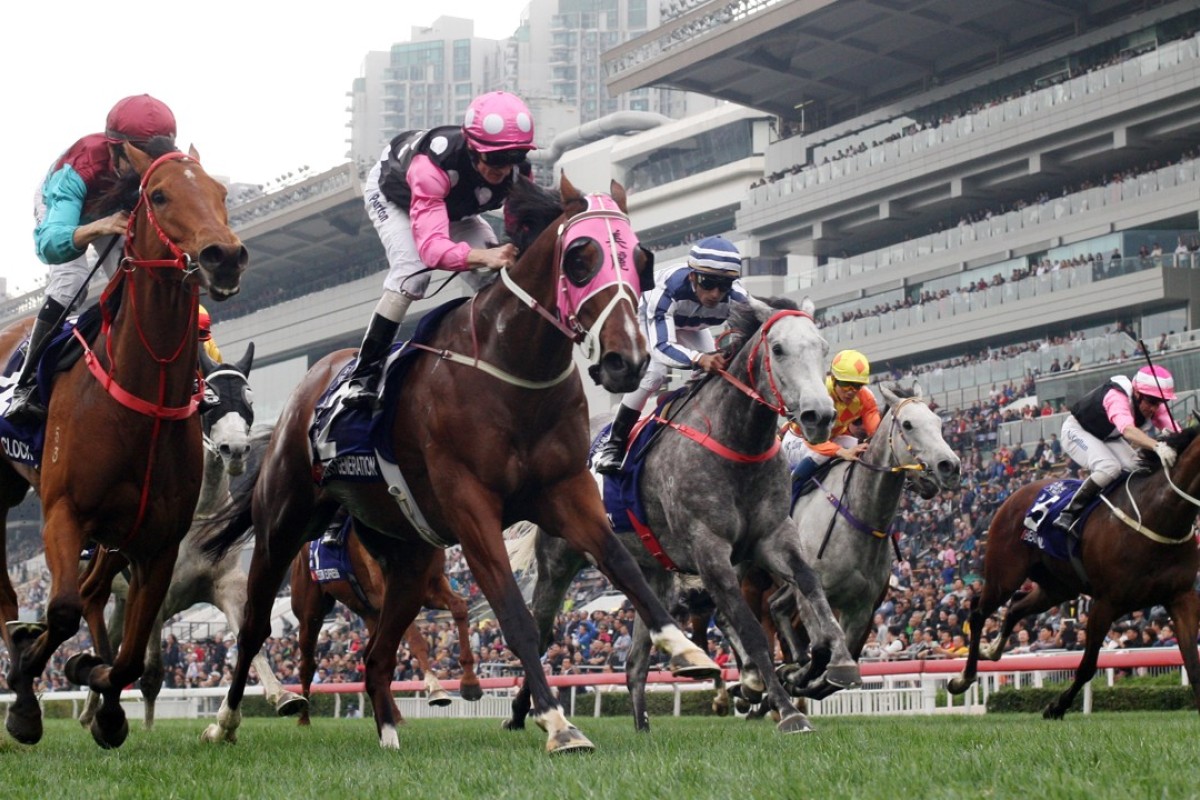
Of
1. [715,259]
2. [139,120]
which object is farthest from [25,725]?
[715,259]

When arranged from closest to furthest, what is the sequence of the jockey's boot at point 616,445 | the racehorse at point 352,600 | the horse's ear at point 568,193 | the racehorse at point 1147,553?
the horse's ear at point 568,193
the jockey's boot at point 616,445
the racehorse at point 1147,553
the racehorse at point 352,600

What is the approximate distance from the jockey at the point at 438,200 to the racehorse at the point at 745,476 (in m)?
1.69

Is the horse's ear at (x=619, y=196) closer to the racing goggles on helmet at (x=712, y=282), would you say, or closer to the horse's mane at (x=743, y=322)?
the horse's mane at (x=743, y=322)

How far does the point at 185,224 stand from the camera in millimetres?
6023

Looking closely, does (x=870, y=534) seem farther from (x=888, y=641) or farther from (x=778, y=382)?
(x=888, y=641)

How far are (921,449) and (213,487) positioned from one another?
15.1 feet

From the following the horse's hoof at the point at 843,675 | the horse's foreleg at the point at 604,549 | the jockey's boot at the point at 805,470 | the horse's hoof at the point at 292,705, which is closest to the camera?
the horse's foreleg at the point at 604,549

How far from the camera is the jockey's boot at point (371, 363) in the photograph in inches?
275

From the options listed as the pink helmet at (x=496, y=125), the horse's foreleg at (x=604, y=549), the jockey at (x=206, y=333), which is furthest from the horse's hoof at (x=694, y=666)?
the jockey at (x=206, y=333)

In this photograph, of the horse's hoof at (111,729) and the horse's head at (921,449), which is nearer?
the horse's hoof at (111,729)

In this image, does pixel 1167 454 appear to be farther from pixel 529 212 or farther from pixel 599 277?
pixel 599 277

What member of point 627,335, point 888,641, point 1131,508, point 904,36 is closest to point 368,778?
point 627,335

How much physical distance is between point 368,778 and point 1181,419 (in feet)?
64.0

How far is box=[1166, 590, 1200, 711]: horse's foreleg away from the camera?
8.94 metres
